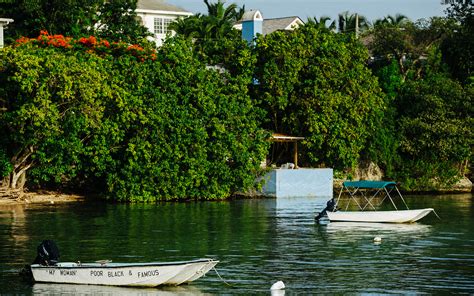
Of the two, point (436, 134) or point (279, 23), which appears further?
point (279, 23)

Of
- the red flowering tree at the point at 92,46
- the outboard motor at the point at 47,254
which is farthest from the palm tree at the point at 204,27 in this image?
the outboard motor at the point at 47,254

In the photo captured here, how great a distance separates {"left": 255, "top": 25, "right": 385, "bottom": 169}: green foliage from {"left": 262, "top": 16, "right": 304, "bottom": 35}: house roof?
110 ft

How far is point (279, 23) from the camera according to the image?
106688mm

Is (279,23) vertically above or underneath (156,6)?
underneath

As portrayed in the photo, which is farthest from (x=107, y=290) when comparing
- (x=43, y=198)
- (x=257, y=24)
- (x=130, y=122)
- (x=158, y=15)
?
(x=158, y=15)

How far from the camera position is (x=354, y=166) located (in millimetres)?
71188

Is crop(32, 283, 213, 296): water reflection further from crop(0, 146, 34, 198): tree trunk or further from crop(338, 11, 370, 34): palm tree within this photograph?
crop(338, 11, 370, 34): palm tree

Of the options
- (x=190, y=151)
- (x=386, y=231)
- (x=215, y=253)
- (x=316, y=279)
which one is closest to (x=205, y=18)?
(x=190, y=151)

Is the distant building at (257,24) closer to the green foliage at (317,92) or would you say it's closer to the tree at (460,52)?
the green foliage at (317,92)

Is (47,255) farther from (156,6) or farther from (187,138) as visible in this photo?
(156,6)

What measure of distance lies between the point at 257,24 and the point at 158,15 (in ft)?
51.8

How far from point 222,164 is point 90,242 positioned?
23.7 metres

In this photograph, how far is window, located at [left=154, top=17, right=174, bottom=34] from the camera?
3814 inches

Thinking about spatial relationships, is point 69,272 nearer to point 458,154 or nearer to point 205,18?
point 458,154
